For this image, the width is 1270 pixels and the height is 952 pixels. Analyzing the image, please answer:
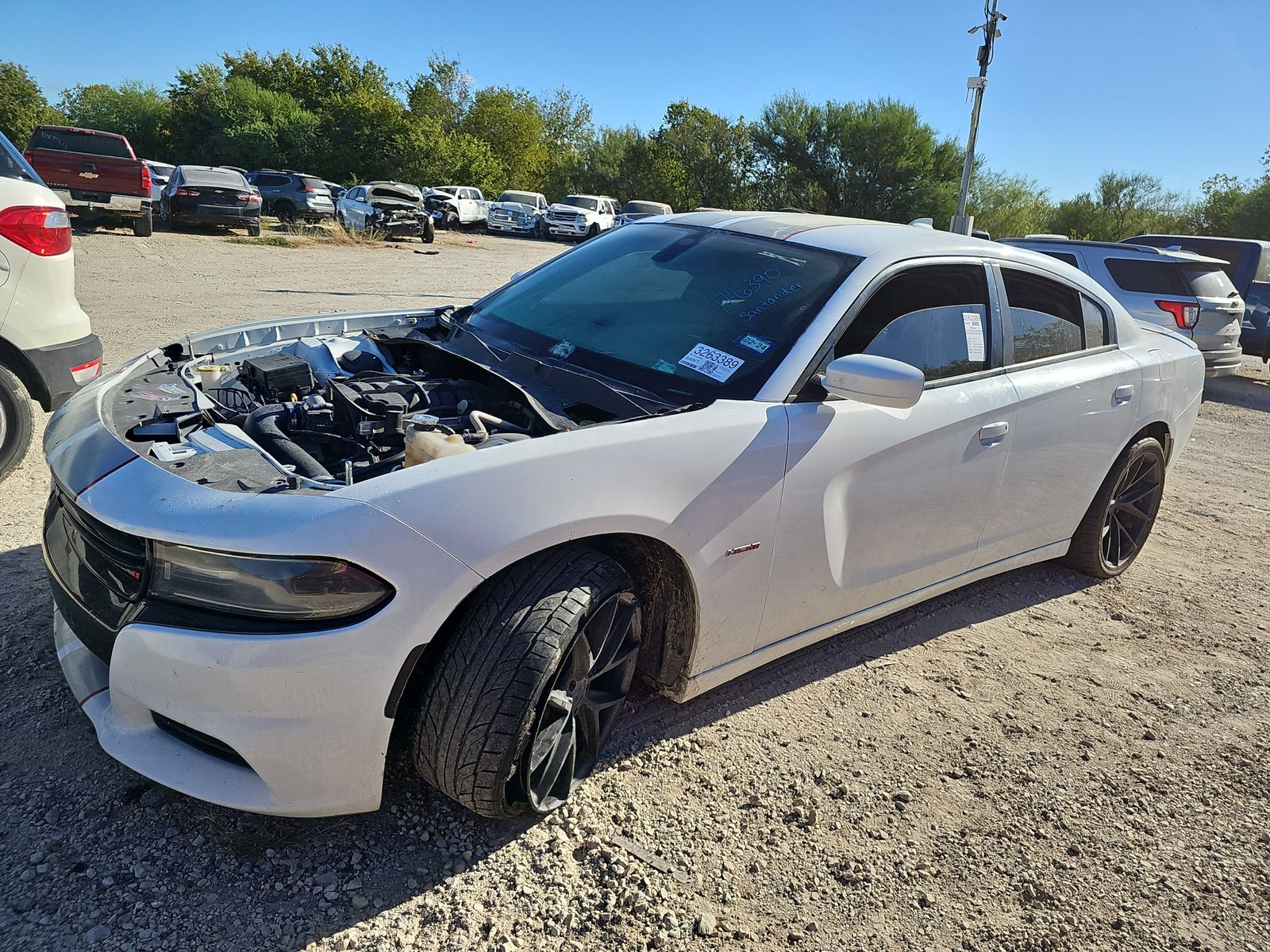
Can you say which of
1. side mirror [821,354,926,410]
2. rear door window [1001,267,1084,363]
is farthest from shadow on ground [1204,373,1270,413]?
side mirror [821,354,926,410]

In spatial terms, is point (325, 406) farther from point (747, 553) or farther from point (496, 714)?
point (747, 553)

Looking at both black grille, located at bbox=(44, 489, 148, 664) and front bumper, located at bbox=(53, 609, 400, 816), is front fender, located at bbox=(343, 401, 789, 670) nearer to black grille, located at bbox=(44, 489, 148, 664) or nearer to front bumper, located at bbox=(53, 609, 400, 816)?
front bumper, located at bbox=(53, 609, 400, 816)

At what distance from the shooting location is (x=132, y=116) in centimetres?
5344

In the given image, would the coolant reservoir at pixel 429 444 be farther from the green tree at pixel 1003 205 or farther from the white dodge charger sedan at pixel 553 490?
the green tree at pixel 1003 205

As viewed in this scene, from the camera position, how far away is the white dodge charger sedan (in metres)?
1.95

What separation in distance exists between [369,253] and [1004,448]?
62.8 feet

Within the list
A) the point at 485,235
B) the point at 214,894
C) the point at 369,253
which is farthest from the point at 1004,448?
the point at 485,235

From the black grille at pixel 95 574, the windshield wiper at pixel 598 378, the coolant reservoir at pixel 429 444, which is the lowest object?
the black grille at pixel 95 574

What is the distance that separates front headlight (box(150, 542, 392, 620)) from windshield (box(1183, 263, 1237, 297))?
10.8 meters

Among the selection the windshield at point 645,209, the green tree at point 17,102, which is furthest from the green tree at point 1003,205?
the green tree at point 17,102

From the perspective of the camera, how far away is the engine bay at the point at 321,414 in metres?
2.28

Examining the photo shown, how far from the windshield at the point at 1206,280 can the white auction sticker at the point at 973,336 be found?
8.34 m

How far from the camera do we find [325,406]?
8.91ft

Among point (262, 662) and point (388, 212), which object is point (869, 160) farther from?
point (262, 662)
